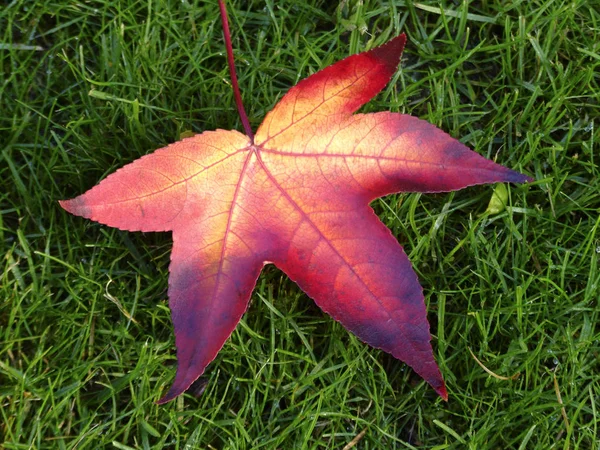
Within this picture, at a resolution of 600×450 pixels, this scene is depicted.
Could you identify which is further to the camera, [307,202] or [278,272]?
[278,272]

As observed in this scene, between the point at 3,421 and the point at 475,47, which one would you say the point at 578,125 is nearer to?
the point at 475,47

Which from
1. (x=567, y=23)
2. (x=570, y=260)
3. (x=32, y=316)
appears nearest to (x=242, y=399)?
(x=32, y=316)

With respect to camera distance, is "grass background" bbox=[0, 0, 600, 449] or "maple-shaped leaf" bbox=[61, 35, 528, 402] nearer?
"maple-shaped leaf" bbox=[61, 35, 528, 402]

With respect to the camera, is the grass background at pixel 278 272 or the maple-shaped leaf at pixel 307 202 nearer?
the maple-shaped leaf at pixel 307 202

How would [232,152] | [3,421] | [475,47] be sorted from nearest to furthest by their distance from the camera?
[232,152] < [3,421] < [475,47]
